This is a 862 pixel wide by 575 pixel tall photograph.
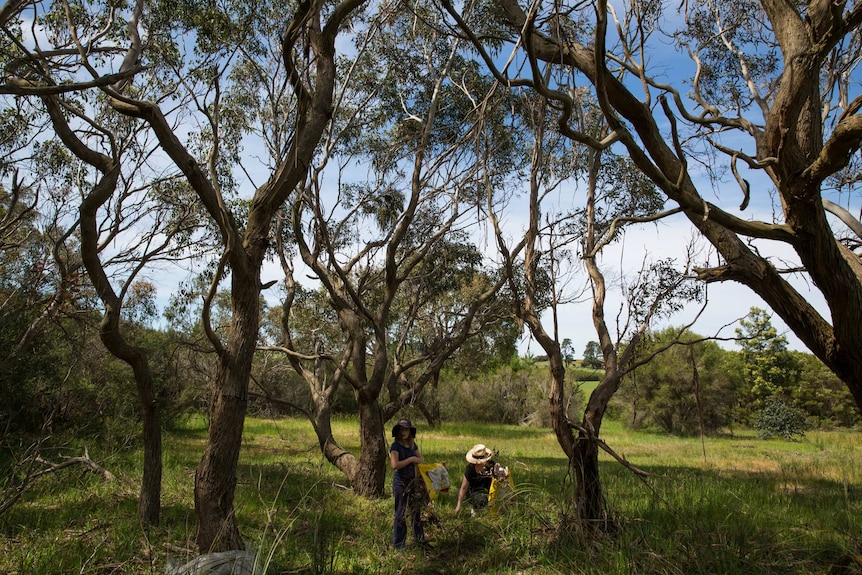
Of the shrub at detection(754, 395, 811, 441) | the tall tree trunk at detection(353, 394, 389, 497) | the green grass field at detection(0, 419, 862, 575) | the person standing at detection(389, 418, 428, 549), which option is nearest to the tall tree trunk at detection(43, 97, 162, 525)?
the green grass field at detection(0, 419, 862, 575)

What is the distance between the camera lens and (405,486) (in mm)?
5633

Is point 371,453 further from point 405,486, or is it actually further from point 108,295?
point 108,295

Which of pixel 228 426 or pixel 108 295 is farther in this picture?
pixel 108 295

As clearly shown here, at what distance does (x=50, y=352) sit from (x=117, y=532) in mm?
6572

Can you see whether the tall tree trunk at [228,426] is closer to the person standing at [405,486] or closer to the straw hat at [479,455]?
the person standing at [405,486]

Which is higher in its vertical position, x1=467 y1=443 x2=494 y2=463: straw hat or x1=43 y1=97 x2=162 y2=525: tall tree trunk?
x1=43 y1=97 x2=162 y2=525: tall tree trunk

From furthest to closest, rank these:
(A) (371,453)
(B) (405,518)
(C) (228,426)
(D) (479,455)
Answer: (A) (371,453) < (D) (479,455) < (B) (405,518) < (C) (228,426)

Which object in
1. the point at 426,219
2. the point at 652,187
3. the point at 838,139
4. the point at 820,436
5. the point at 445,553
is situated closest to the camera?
the point at 838,139

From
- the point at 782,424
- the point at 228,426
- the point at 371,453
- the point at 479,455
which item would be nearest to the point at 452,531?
the point at 479,455

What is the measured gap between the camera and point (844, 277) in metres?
4.42

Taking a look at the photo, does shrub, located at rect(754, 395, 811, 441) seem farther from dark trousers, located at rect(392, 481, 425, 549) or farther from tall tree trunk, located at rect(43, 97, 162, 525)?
tall tree trunk, located at rect(43, 97, 162, 525)

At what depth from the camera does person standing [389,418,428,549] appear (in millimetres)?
5371

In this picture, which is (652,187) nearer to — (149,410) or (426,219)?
(426,219)

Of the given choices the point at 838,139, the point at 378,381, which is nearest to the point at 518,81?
the point at 838,139
